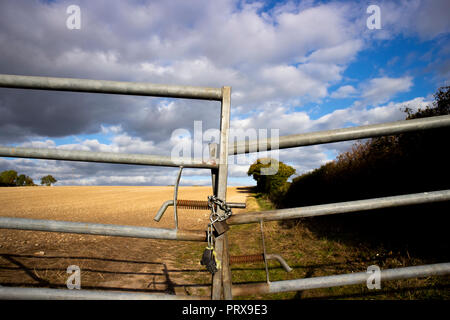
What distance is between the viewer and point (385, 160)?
5656mm

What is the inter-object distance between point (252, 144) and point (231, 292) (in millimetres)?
878

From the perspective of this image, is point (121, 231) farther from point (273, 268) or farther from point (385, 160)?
point (385, 160)

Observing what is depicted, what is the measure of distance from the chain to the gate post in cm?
5

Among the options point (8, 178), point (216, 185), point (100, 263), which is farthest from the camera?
point (8, 178)

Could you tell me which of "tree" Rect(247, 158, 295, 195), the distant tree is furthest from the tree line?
"tree" Rect(247, 158, 295, 195)

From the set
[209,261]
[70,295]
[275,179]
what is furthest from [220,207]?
[275,179]

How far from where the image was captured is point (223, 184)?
137 cm

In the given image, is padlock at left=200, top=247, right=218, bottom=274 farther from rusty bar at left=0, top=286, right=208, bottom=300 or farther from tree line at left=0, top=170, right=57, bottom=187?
tree line at left=0, top=170, right=57, bottom=187

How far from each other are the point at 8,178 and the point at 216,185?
63.6 metres

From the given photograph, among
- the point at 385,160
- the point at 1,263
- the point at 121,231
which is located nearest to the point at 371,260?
the point at 385,160

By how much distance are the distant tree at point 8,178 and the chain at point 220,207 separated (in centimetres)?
6171

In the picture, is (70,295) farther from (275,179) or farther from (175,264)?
(275,179)

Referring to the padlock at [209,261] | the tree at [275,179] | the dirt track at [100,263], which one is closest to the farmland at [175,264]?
the dirt track at [100,263]

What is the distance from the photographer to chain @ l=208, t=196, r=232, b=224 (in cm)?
133
